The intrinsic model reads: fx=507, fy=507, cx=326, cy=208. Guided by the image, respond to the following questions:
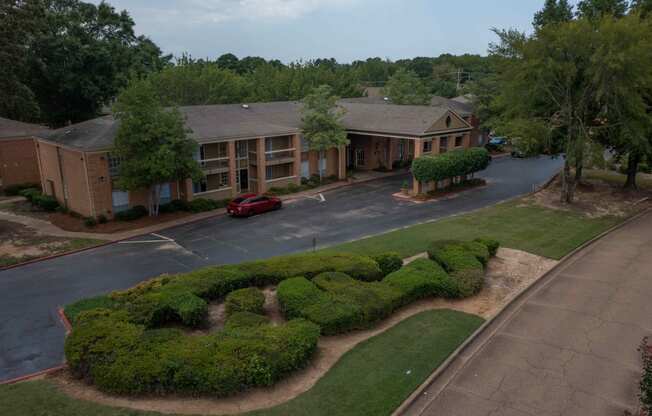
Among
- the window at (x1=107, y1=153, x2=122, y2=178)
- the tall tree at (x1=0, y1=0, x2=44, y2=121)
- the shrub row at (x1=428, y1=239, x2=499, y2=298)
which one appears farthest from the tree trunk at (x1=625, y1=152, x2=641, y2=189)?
the tall tree at (x1=0, y1=0, x2=44, y2=121)

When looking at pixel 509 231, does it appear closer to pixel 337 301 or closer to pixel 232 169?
pixel 337 301

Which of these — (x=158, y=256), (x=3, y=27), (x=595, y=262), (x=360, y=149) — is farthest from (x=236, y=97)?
(x=595, y=262)

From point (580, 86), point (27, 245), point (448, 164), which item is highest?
point (580, 86)

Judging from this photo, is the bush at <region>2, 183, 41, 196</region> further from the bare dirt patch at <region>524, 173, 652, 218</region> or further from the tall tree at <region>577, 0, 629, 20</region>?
the tall tree at <region>577, 0, 629, 20</region>

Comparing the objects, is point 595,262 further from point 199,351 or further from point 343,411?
point 199,351

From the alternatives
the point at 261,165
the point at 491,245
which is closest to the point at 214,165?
the point at 261,165

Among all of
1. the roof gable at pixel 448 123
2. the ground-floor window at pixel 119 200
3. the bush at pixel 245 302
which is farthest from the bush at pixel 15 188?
the bush at pixel 245 302

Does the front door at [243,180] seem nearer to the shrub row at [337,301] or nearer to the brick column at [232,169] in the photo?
the brick column at [232,169]
